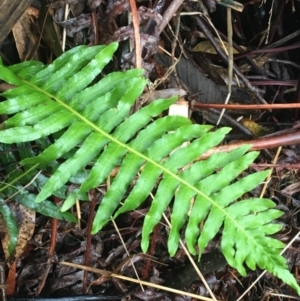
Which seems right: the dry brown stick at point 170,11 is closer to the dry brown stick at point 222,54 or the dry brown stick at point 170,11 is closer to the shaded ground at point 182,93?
the shaded ground at point 182,93

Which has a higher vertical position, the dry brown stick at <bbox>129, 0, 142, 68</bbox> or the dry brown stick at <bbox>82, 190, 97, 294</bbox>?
the dry brown stick at <bbox>129, 0, 142, 68</bbox>

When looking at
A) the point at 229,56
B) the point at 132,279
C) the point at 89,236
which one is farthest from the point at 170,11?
the point at 132,279

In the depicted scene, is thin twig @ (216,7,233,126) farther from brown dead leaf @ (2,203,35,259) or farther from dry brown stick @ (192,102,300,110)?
brown dead leaf @ (2,203,35,259)

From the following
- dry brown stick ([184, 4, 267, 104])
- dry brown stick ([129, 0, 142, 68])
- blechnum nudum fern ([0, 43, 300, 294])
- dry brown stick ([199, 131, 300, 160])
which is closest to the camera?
blechnum nudum fern ([0, 43, 300, 294])

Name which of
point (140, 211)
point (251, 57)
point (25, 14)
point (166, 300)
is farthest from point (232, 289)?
point (25, 14)

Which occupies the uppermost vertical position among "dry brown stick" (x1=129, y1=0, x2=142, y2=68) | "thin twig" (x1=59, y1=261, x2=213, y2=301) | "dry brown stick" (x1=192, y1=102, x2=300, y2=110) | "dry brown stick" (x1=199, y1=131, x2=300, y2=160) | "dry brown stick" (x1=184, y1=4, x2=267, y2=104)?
"dry brown stick" (x1=129, y1=0, x2=142, y2=68)

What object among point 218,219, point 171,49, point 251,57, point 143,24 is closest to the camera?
point 218,219

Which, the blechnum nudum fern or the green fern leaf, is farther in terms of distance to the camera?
the green fern leaf

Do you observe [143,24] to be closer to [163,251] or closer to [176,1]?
[176,1]

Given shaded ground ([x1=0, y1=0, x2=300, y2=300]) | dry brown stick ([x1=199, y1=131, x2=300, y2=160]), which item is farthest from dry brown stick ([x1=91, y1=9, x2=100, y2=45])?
dry brown stick ([x1=199, y1=131, x2=300, y2=160])
